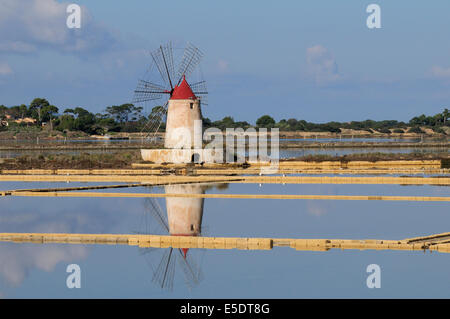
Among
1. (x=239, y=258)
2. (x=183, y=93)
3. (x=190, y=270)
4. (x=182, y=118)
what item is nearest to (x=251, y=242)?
(x=239, y=258)

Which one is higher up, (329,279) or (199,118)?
(199,118)

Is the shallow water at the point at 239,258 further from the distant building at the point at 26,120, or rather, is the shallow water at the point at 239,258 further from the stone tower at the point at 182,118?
the distant building at the point at 26,120

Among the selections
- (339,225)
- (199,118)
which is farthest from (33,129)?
(339,225)

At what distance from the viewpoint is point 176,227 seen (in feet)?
54.1

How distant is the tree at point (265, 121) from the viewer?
422 feet

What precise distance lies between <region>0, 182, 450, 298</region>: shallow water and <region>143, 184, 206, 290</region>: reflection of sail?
0.09 m

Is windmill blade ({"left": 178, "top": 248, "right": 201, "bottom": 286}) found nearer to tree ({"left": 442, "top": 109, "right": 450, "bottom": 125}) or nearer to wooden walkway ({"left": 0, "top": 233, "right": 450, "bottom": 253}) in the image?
wooden walkway ({"left": 0, "top": 233, "right": 450, "bottom": 253})

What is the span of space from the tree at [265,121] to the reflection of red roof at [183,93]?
3716 inches

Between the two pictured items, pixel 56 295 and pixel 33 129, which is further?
pixel 33 129

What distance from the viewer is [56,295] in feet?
34.9

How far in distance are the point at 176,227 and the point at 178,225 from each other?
0.28 metres

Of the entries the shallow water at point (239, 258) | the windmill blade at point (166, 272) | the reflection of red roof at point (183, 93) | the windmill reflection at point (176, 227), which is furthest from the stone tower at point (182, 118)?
the windmill blade at point (166, 272)
